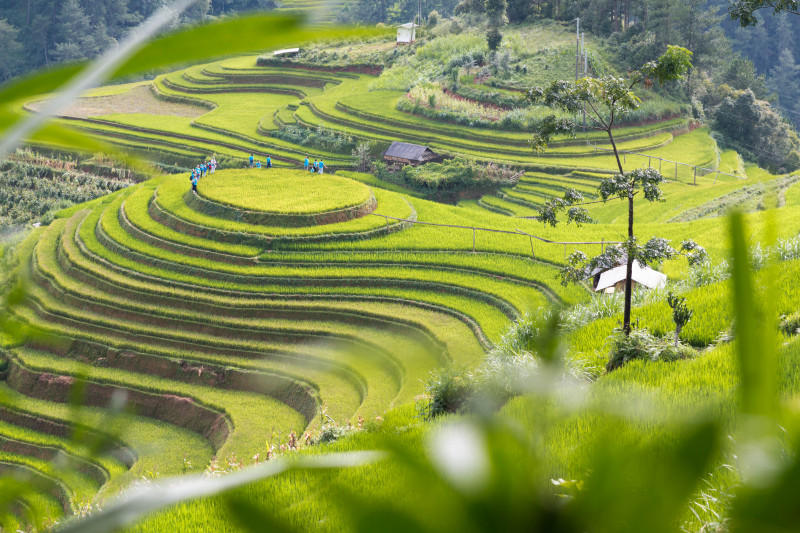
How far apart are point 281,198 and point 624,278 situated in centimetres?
827

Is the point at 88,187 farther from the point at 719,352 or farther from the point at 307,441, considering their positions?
the point at 719,352

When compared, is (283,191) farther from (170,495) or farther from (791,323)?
(170,495)

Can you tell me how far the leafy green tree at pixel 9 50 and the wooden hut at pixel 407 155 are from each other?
89.9 ft

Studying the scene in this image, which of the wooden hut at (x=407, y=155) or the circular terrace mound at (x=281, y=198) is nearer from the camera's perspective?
the circular terrace mound at (x=281, y=198)

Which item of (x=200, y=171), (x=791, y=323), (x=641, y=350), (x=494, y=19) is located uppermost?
(x=494, y=19)

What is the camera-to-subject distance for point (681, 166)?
71.9 feet

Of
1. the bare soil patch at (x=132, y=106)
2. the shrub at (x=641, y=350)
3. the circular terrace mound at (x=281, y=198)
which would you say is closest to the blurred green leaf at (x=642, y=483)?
the shrub at (x=641, y=350)

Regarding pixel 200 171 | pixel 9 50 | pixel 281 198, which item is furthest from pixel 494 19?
pixel 9 50

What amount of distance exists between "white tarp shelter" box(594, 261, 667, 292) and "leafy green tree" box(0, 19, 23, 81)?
126 ft

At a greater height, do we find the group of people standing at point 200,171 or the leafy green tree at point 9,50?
the leafy green tree at point 9,50

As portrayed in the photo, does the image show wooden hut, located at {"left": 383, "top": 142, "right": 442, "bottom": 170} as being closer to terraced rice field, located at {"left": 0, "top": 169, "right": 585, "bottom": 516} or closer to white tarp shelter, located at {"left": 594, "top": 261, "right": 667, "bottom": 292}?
terraced rice field, located at {"left": 0, "top": 169, "right": 585, "bottom": 516}

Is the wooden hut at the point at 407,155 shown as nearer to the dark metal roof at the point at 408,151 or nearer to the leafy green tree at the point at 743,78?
the dark metal roof at the point at 408,151

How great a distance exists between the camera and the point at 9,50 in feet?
132

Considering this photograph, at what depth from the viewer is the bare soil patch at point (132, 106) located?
3080 centimetres
